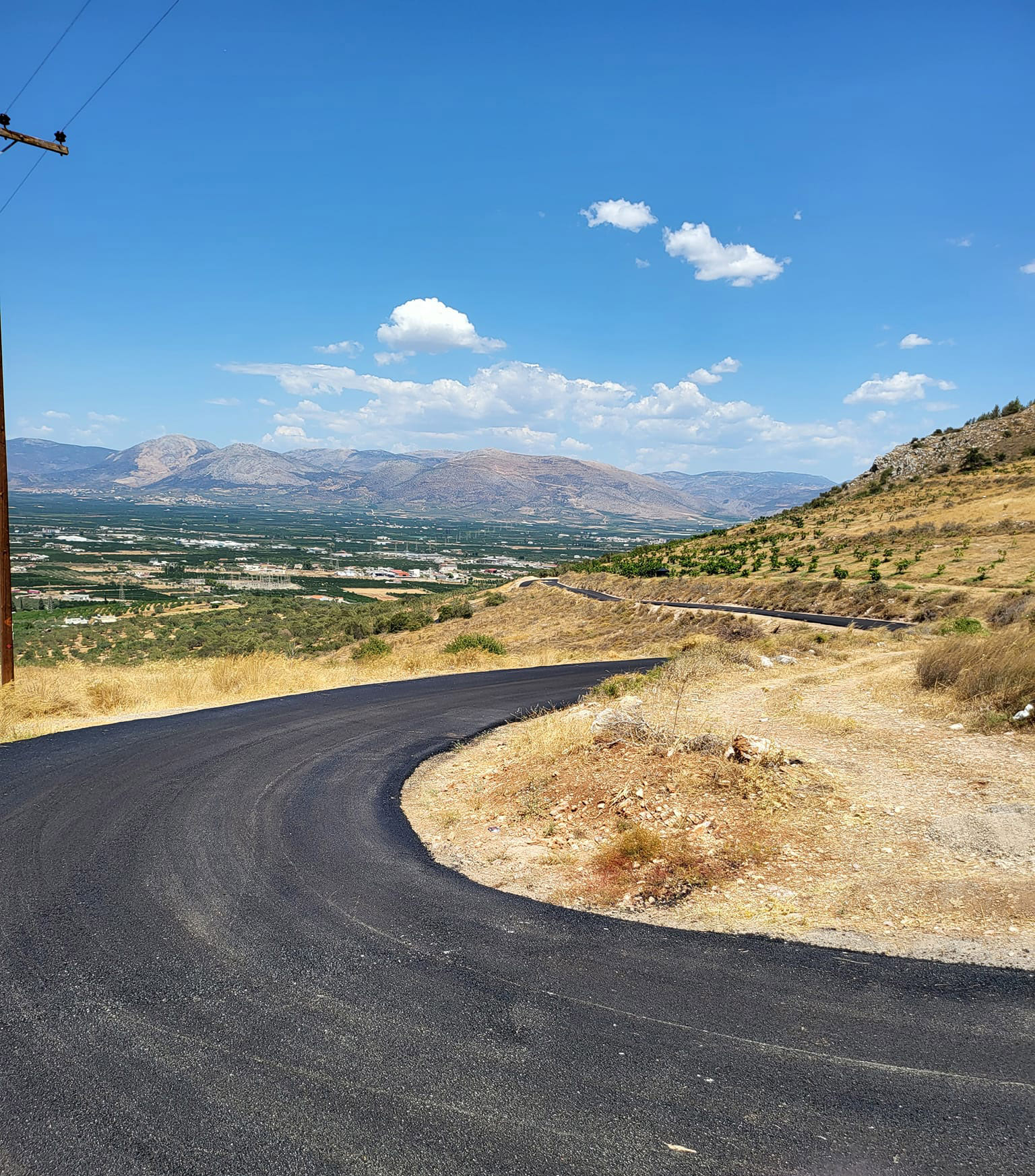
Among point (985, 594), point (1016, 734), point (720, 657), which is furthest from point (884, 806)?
point (985, 594)

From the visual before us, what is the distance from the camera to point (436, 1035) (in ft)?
14.2

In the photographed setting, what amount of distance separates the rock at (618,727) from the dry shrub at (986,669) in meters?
6.22

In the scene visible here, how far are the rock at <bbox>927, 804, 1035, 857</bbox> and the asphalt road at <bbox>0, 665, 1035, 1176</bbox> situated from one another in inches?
98.3

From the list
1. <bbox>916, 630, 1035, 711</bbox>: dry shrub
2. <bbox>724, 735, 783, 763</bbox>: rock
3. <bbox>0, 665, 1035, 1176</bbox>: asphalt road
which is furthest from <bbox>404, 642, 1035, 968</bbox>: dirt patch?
<bbox>916, 630, 1035, 711</bbox>: dry shrub

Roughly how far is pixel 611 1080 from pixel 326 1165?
5.20ft

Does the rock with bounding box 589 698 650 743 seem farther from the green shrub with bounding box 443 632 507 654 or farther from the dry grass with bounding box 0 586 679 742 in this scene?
the green shrub with bounding box 443 632 507 654

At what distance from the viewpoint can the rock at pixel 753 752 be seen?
30.9 ft

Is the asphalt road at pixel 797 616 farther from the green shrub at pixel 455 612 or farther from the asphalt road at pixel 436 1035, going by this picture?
the asphalt road at pixel 436 1035

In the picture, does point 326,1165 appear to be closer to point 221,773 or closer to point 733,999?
point 733,999

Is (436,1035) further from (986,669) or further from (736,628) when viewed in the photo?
(736,628)

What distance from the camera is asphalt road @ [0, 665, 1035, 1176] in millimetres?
3471

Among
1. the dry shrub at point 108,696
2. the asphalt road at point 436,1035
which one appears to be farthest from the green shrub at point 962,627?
the dry shrub at point 108,696

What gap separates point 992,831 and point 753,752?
2847 mm

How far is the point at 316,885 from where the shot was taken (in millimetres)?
6633
